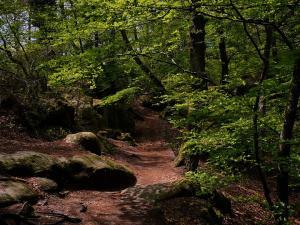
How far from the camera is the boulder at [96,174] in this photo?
12563mm

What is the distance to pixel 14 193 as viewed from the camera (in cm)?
935

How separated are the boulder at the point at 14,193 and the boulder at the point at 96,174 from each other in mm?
2436

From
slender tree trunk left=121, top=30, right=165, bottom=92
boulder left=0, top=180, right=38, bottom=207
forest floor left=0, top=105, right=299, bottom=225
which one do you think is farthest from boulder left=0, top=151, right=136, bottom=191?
slender tree trunk left=121, top=30, right=165, bottom=92

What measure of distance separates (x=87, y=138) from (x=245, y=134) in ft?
29.5

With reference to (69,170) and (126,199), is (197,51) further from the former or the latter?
(69,170)

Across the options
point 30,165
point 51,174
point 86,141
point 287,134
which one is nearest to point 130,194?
point 51,174

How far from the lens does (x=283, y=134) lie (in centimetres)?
880

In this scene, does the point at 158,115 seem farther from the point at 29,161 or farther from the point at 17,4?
the point at 29,161

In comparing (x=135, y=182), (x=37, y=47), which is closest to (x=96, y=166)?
(x=135, y=182)

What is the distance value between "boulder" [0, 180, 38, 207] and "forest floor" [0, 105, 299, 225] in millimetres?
244

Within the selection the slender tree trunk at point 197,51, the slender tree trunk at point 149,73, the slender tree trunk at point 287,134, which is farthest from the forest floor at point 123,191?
the slender tree trunk at point 197,51

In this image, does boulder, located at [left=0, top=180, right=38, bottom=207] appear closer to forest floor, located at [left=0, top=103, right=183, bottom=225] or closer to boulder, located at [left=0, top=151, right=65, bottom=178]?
forest floor, located at [left=0, top=103, right=183, bottom=225]

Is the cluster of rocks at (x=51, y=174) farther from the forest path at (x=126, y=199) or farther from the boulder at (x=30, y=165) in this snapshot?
the forest path at (x=126, y=199)

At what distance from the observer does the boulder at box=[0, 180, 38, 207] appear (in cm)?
879
